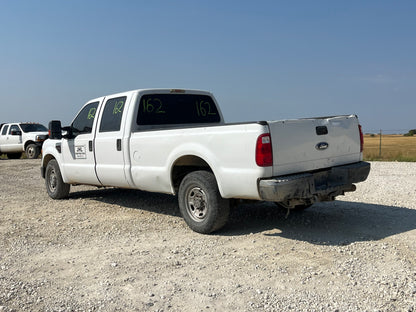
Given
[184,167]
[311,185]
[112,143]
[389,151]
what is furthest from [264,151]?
[389,151]

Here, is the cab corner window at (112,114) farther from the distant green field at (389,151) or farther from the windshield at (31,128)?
the windshield at (31,128)

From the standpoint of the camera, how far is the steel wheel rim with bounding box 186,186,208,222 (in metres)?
5.77

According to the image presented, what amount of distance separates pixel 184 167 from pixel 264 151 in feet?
5.65

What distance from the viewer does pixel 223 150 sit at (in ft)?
17.3

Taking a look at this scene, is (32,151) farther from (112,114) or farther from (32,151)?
(112,114)

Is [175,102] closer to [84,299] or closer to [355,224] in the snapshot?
[355,224]

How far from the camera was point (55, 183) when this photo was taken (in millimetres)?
9078

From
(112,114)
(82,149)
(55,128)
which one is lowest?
(82,149)

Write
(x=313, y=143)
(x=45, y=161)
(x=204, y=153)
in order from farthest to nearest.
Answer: (x=45, y=161) → (x=204, y=153) → (x=313, y=143)

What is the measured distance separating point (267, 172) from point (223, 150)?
2.13 ft

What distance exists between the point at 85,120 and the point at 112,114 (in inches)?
38.9

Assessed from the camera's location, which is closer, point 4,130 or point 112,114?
point 112,114

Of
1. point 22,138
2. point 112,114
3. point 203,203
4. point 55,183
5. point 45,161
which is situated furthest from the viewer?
point 22,138

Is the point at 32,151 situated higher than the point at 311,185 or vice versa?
the point at 311,185
